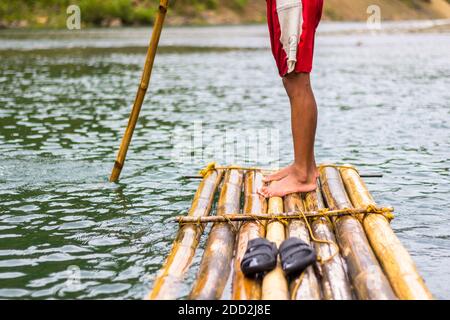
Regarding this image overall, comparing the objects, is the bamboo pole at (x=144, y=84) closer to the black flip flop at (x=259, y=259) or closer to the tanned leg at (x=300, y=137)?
the tanned leg at (x=300, y=137)

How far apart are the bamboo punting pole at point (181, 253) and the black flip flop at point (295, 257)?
87 cm

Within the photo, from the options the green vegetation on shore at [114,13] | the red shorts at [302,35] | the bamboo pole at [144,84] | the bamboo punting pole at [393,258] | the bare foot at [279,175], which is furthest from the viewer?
the green vegetation on shore at [114,13]

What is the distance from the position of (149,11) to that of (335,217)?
391 ft

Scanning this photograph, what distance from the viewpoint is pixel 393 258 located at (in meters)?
5.36

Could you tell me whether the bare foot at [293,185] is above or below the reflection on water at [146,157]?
above

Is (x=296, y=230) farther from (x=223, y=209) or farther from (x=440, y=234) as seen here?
(x=440, y=234)

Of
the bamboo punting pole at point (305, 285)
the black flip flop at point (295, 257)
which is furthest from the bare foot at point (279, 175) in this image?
the black flip flop at point (295, 257)

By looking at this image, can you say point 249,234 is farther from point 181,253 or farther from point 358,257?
point 358,257

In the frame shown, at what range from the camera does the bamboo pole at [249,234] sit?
5.00 metres

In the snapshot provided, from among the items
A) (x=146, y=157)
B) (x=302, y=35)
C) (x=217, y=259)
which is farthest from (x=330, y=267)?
(x=146, y=157)

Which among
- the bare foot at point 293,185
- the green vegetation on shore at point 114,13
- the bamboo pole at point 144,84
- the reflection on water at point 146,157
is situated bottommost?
the reflection on water at point 146,157

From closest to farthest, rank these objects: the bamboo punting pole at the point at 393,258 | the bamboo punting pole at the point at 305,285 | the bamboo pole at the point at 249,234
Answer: the bamboo punting pole at the point at 393,258, the bamboo punting pole at the point at 305,285, the bamboo pole at the point at 249,234

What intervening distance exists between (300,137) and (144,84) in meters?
2.55

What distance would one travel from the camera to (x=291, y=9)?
700 centimetres
